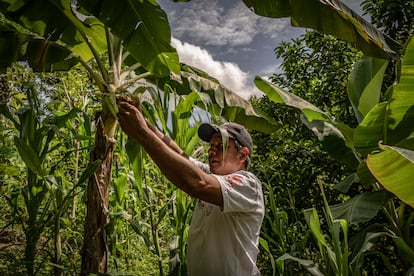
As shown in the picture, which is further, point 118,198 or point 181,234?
point 118,198

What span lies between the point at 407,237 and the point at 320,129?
724 millimetres

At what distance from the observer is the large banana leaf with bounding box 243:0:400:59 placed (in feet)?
5.18

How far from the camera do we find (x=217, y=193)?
115cm

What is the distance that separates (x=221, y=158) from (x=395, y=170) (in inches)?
26.8

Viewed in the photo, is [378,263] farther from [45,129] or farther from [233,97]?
[45,129]

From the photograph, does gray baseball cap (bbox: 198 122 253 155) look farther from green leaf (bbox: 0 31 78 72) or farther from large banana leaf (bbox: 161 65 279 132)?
green leaf (bbox: 0 31 78 72)

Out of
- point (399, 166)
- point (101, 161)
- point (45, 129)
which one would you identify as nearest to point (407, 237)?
point (399, 166)

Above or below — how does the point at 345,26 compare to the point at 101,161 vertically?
above

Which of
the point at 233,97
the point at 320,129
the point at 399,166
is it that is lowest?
the point at 399,166

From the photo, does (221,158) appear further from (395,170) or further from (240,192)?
(395,170)

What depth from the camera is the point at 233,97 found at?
89.2 inches

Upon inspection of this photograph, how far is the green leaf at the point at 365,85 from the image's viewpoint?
190 cm

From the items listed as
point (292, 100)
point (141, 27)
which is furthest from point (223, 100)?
point (141, 27)

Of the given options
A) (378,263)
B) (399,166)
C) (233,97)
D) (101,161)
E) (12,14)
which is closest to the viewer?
(399,166)
